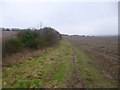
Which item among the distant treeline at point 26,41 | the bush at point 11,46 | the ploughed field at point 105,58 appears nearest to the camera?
the ploughed field at point 105,58

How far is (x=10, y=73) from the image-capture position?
11234 mm

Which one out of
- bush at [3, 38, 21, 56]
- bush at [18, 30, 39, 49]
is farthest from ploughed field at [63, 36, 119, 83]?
bush at [3, 38, 21, 56]

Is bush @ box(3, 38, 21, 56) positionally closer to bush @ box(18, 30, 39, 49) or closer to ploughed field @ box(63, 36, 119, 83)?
bush @ box(18, 30, 39, 49)

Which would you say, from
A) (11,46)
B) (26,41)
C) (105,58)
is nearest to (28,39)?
(26,41)

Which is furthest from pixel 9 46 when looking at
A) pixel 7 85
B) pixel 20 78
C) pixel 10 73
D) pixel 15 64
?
pixel 7 85

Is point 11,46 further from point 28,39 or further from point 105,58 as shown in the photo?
point 105,58

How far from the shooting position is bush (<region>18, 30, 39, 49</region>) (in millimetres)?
23497

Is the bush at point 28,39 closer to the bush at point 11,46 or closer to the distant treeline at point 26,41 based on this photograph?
the distant treeline at point 26,41

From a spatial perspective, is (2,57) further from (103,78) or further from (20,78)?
(103,78)

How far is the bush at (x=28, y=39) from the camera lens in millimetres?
23497

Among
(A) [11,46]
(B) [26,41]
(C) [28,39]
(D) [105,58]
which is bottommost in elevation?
(D) [105,58]

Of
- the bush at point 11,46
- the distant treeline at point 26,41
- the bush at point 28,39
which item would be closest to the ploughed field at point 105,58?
the distant treeline at point 26,41

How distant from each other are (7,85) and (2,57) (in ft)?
23.5

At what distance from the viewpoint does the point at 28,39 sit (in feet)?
78.6
